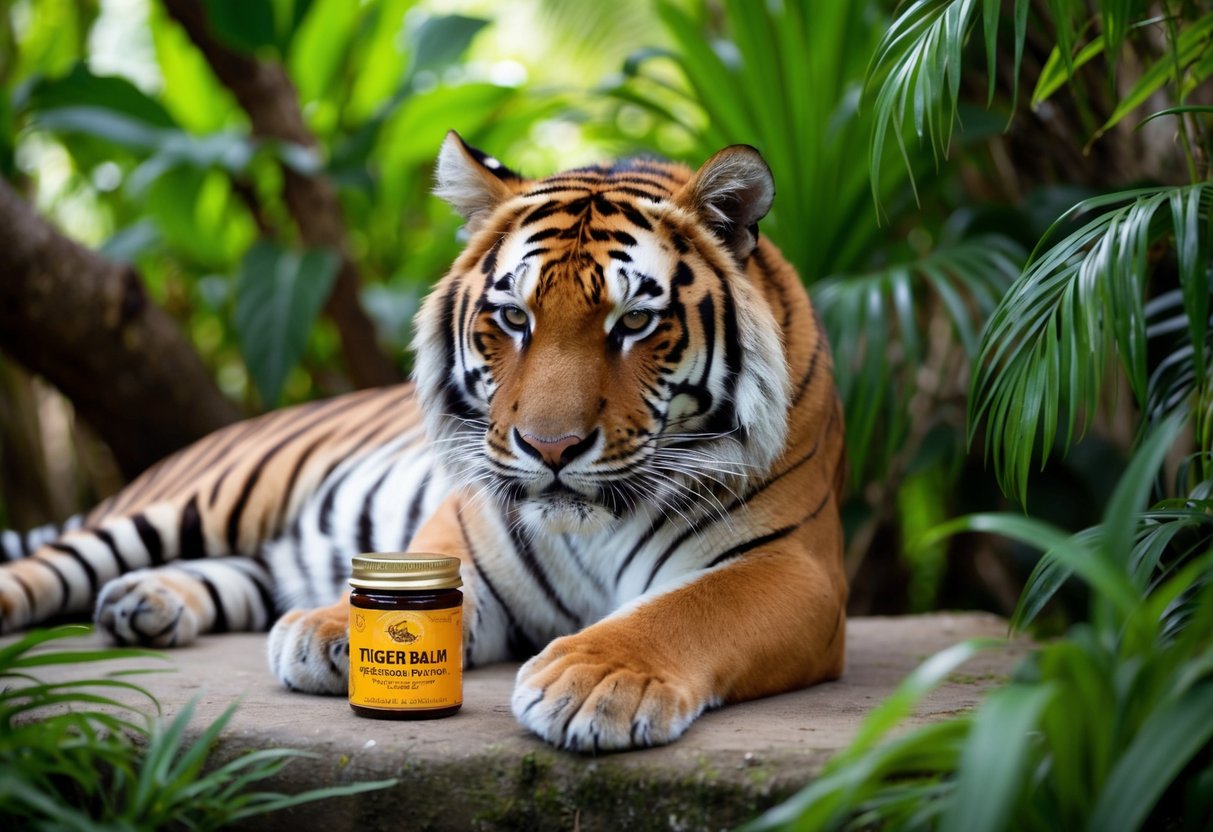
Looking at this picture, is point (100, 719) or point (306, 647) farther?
point (306, 647)

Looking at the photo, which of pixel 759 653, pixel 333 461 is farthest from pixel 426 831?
pixel 333 461

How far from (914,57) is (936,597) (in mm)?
3376

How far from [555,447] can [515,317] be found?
1.07 feet

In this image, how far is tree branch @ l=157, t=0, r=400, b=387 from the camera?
15.4 ft

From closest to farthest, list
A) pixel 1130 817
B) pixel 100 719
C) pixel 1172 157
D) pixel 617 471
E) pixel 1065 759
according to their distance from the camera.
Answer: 1. pixel 1130 817
2. pixel 1065 759
3. pixel 100 719
4. pixel 617 471
5. pixel 1172 157

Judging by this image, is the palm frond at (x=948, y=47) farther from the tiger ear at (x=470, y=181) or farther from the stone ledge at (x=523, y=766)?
the stone ledge at (x=523, y=766)

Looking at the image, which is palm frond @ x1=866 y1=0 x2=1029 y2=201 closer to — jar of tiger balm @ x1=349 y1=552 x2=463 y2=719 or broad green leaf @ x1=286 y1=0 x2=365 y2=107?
jar of tiger balm @ x1=349 y1=552 x2=463 y2=719

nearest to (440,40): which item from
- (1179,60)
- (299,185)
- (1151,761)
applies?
(299,185)

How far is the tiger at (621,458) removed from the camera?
6.34ft

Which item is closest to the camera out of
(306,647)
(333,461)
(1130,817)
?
(1130,817)

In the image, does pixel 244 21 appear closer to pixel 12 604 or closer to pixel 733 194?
pixel 12 604

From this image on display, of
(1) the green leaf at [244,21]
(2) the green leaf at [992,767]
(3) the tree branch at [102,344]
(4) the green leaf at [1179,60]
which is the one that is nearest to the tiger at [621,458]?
(2) the green leaf at [992,767]

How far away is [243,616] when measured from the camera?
3.12m

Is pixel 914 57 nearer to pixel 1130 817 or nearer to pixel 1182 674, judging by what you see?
pixel 1182 674
